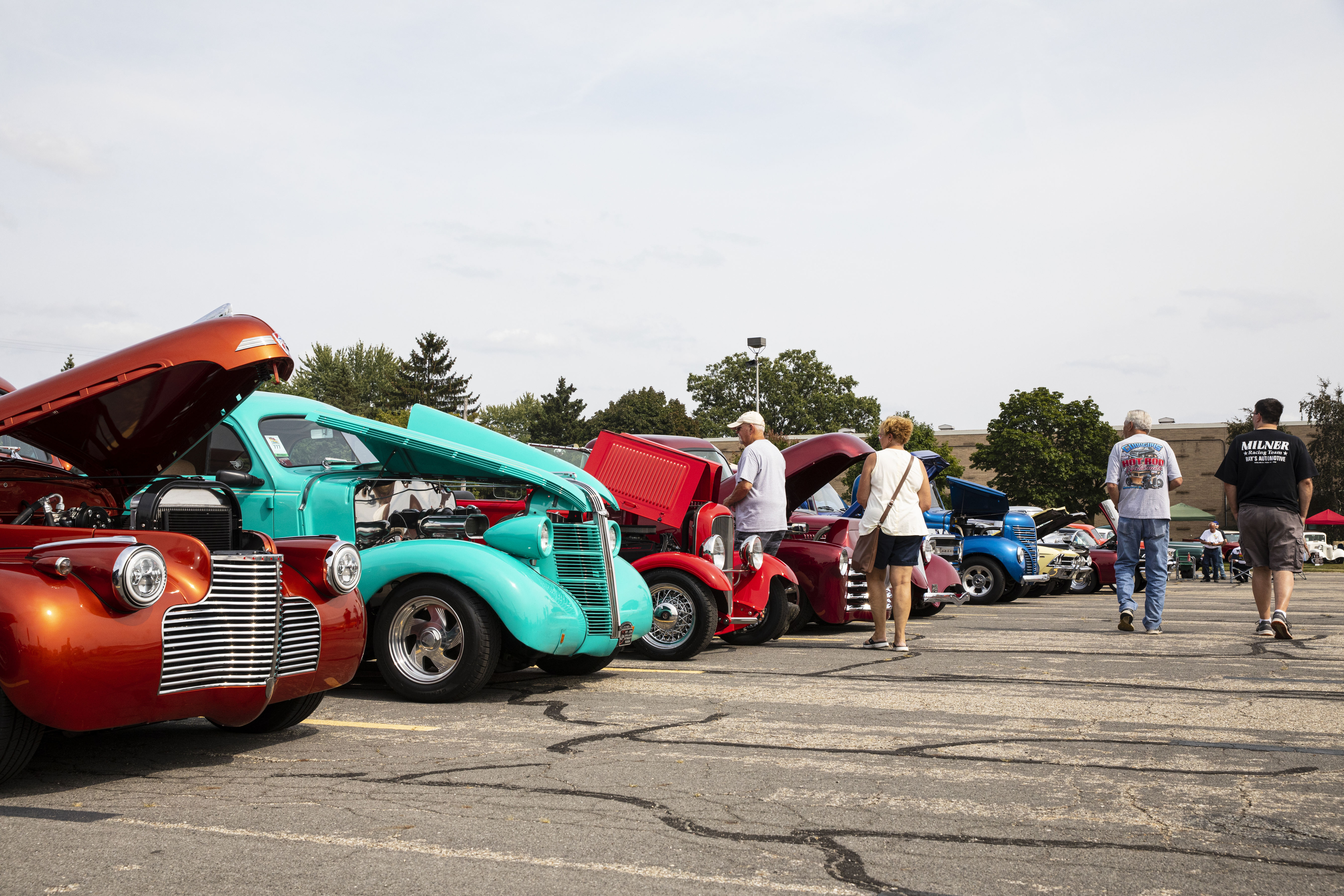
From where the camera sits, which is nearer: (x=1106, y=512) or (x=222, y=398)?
(x=222, y=398)

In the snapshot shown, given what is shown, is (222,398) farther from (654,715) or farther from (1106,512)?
(1106,512)

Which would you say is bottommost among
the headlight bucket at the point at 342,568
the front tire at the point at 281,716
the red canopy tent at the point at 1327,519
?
the red canopy tent at the point at 1327,519

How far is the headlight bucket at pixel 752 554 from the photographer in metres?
9.16

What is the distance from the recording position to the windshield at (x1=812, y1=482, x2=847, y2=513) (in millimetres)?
14156

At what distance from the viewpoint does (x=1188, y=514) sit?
63438 mm

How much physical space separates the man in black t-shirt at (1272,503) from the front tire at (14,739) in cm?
851

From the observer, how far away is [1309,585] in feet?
73.1

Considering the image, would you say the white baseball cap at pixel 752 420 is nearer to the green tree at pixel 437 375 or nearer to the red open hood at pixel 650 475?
the red open hood at pixel 650 475

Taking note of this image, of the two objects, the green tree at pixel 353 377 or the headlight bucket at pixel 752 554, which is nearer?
the headlight bucket at pixel 752 554

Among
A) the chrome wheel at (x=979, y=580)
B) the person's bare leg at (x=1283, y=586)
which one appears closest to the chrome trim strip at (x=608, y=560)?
the person's bare leg at (x=1283, y=586)

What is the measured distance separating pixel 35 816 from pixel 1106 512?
39.7 feet

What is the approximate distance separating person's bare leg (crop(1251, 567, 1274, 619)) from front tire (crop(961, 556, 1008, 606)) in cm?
651

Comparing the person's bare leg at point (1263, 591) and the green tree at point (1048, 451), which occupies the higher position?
the green tree at point (1048, 451)

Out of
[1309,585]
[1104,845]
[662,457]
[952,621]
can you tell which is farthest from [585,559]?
[1309,585]
